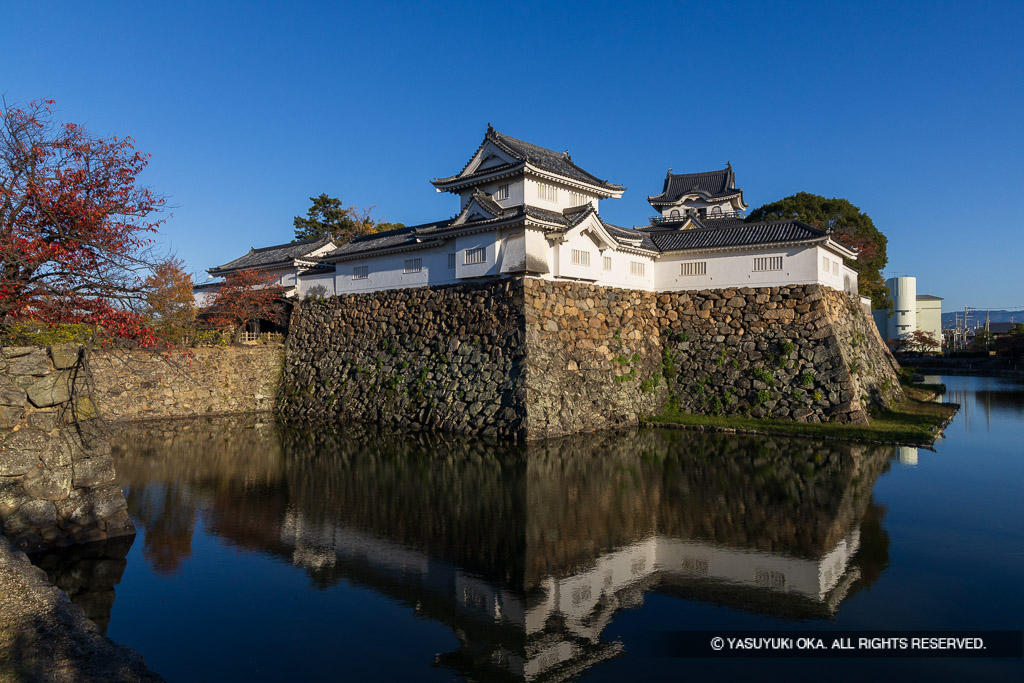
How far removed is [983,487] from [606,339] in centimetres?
1069

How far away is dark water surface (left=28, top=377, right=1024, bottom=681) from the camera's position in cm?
561

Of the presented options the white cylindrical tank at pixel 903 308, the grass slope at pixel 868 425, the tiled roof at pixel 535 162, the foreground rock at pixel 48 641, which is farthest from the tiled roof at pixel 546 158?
the white cylindrical tank at pixel 903 308

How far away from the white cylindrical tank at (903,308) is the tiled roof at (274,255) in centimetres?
5607

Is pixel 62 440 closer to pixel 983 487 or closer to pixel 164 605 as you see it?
pixel 164 605

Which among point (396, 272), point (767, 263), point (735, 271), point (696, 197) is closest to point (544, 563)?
point (735, 271)

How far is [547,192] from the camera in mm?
20547

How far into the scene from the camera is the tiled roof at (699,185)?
33375 millimetres

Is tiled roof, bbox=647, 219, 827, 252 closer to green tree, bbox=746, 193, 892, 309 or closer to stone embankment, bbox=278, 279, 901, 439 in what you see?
stone embankment, bbox=278, 279, 901, 439

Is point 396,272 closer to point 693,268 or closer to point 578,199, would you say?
point 578,199

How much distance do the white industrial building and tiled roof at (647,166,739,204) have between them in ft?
35.3

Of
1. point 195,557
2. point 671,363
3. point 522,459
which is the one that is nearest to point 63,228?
point 195,557

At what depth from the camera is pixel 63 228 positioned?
8789 mm

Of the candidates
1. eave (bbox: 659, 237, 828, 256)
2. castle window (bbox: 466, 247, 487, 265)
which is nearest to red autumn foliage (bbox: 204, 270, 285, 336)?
castle window (bbox: 466, 247, 487, 265)

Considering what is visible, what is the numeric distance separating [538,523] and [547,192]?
13.6 metres
